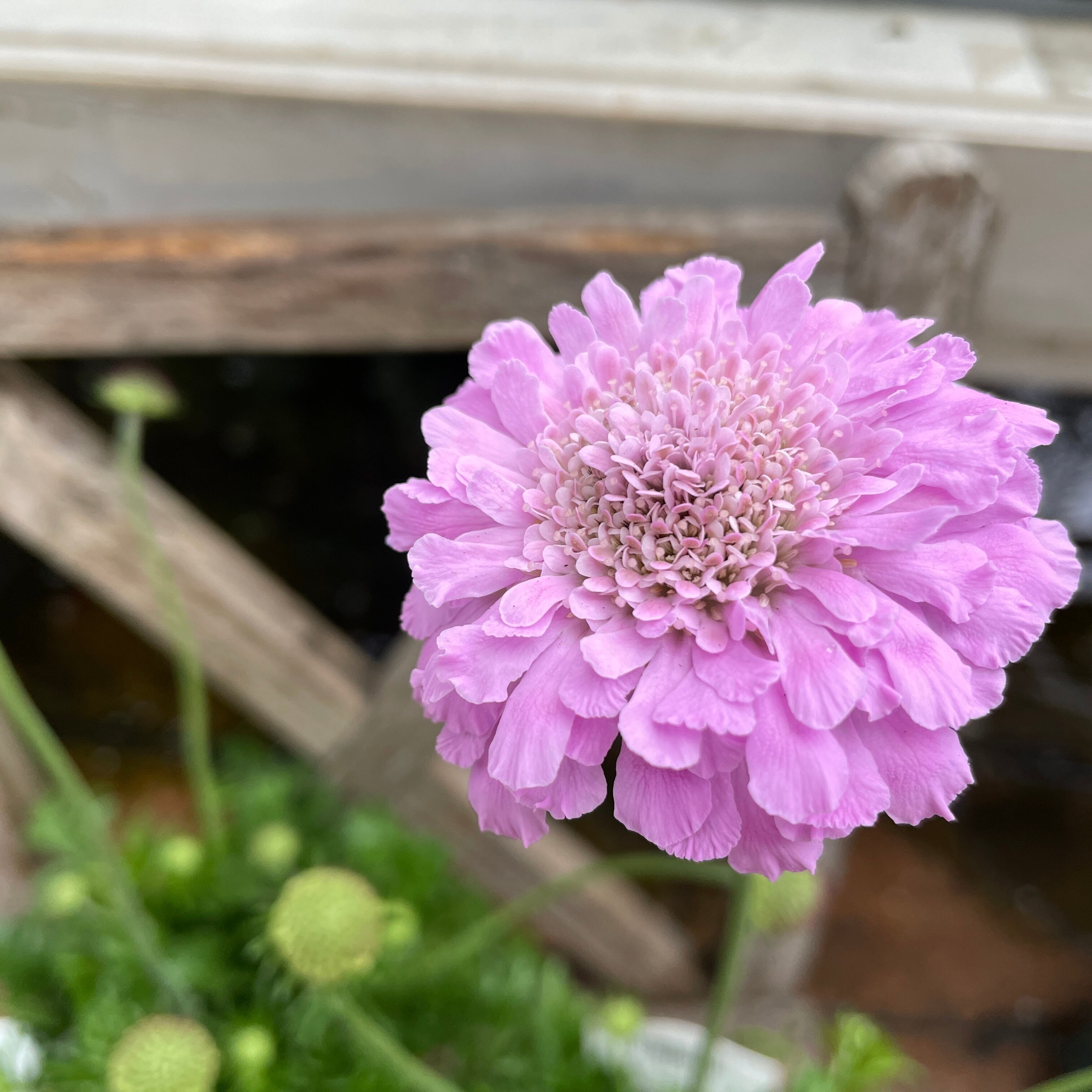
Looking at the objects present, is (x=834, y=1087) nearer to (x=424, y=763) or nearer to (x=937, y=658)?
(x=937, y=658)

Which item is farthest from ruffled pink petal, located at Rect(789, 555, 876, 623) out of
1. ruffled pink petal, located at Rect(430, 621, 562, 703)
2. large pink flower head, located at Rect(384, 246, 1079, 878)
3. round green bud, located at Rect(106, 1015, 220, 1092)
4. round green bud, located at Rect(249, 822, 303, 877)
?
round green bud, located at Rect(249, 822, 303, 877)

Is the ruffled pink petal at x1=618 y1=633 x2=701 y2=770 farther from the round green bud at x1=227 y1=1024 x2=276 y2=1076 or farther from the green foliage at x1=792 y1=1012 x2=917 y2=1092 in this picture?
the round green bud at x1=227 y1=1024 x2=276 y2=1076

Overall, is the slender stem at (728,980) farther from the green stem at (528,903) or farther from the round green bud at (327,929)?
the round green bud at (327,929)

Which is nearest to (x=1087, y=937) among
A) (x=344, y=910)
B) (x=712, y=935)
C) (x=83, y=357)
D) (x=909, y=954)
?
(x=909, y=954)

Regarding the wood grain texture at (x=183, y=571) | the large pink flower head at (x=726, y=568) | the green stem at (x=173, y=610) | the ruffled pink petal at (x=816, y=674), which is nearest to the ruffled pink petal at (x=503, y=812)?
the large pink flower head at (x=726, y=568)

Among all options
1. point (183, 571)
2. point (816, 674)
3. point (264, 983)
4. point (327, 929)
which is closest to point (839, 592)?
point (816, 674)
